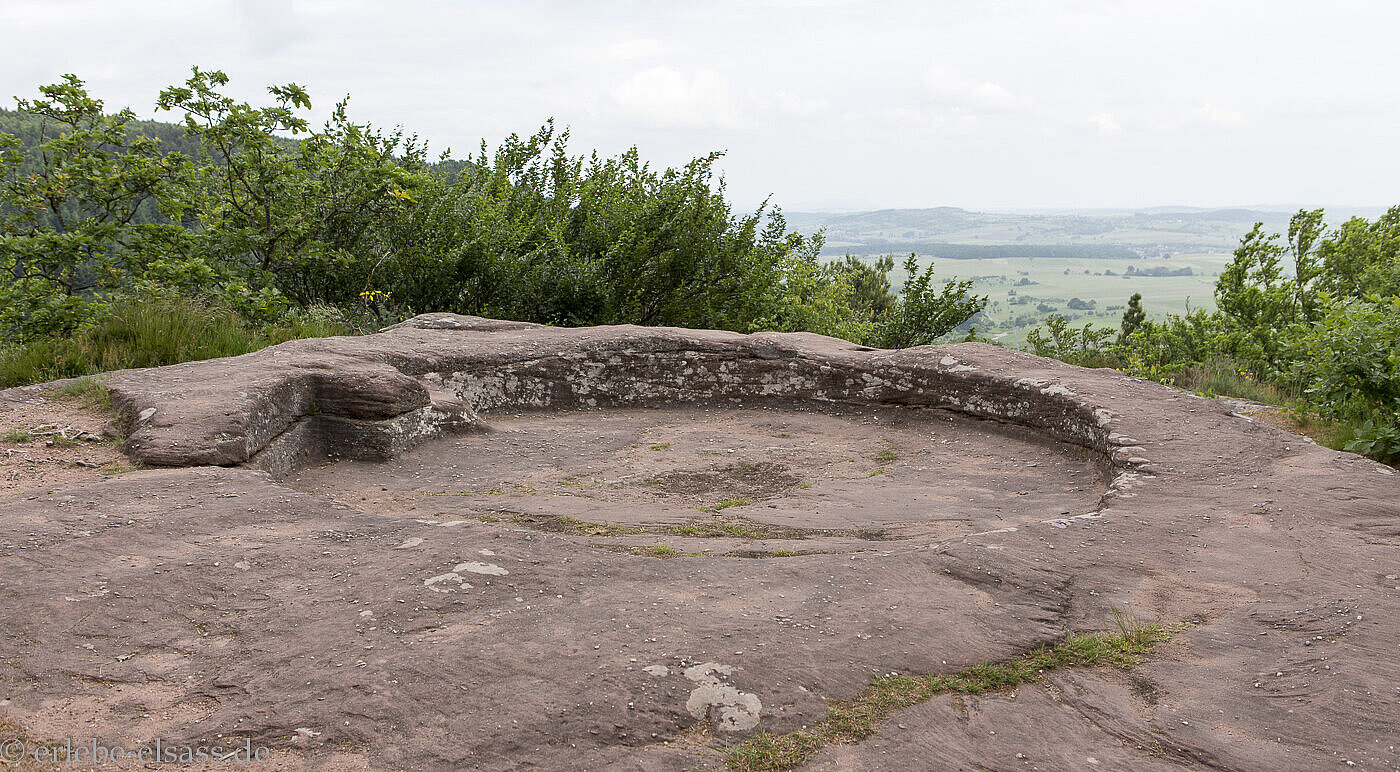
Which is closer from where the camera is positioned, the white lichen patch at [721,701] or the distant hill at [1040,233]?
the white lichen patch at [721,701]

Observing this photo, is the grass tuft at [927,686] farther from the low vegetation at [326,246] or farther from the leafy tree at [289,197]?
the leafy tree at [289,197]

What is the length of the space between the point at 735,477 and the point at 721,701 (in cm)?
348

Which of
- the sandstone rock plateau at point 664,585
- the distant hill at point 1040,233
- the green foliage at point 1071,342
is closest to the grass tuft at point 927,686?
the sandstone rock plateau at point 664,585

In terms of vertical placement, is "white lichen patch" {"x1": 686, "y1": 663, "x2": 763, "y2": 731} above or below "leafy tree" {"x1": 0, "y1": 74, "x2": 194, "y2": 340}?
below

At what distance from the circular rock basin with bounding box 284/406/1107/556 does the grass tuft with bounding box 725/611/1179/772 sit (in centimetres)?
143

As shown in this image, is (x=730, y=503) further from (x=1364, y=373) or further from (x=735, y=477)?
(x=1364, y=373)

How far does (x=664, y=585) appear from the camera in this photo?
3.73 m

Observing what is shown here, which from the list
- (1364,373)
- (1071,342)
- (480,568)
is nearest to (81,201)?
(480,568)

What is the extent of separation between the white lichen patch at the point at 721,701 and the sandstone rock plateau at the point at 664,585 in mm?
10

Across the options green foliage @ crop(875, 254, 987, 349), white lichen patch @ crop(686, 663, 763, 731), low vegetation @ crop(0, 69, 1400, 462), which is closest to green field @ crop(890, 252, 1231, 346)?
low vegetation @ crop(0, 69, 1400, 462)

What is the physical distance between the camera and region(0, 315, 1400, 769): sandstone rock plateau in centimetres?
281

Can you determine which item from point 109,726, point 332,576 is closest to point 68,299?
point 332,576

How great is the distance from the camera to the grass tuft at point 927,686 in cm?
272

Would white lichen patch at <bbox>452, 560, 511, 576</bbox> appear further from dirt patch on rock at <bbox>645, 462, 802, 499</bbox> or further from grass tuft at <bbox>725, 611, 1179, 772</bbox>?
dirt patch on rock at <bbox>645, 462, 802, 499</bbox>
